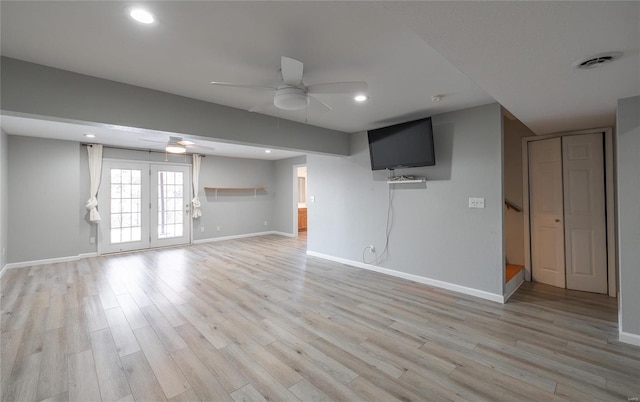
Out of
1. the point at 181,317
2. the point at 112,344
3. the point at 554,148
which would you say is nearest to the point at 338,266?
the point at 181,317

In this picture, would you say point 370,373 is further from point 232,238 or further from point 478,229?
point 232,238

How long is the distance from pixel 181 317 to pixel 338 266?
282 cm

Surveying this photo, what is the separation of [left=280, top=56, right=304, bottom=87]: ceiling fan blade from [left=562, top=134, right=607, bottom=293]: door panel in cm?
404

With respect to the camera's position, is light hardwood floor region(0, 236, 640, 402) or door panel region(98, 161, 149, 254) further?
door panel region(98, 161, 149, 254)

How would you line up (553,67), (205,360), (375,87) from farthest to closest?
1. (375,87)
2. (205,360)
3. (553,67)

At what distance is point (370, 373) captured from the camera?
205cm

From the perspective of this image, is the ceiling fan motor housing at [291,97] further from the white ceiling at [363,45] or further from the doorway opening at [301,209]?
the doorway opening at [301,209]

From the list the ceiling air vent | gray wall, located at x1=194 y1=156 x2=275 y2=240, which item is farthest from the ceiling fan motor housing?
gray wall, located at x1=194 y1=156 x2=275 y2=240

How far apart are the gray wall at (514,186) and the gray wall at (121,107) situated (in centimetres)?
352

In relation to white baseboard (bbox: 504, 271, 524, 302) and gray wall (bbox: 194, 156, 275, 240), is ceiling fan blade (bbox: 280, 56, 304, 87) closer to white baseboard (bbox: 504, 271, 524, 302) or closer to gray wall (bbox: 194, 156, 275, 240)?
white baseboard (bbox: 504, 271, 524, 302)

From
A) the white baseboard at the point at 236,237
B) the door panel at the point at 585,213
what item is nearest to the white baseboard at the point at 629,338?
the door panel at the point at 585,213

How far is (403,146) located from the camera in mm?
3947

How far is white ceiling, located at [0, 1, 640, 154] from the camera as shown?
4.33ft

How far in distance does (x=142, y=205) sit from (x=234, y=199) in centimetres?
246
